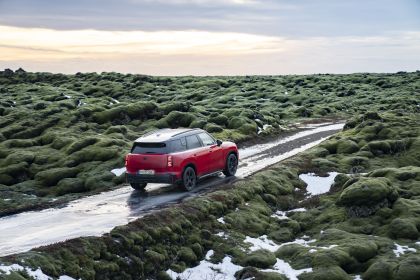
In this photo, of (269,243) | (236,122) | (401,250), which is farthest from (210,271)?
(236,122)

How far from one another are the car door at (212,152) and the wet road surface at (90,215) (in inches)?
35.1

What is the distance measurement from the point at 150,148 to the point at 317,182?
10.4 m

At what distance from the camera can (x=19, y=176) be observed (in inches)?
1385

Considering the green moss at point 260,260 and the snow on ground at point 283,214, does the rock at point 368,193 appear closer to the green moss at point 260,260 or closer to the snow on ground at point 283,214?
the snow on ground at point 283,214

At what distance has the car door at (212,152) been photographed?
25734 mm

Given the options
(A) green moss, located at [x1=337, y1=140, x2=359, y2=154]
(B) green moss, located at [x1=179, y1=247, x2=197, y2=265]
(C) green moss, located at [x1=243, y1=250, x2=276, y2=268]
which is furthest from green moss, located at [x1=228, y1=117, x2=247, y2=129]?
(B) green moss, located at [x1=179, y1=247, x2=197, y2=265]

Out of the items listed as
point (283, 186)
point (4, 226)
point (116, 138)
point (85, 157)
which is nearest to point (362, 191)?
point (283, 186)

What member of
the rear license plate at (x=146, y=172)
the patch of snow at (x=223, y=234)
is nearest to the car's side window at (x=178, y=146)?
the rear license plate at (x=146, y=172)

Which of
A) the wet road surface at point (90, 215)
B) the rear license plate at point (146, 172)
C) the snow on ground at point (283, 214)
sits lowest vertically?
the snow on ground at point (283, 214)

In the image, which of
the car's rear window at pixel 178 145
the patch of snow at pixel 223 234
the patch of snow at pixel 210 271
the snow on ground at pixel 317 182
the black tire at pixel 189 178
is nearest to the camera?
the patch of snow at pixel 210 271

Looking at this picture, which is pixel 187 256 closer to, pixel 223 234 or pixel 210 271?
pixel 210 271

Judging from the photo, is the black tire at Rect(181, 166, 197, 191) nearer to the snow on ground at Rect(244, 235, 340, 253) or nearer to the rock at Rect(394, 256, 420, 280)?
the snow on ground at Rect(244, 235, 340, 253)

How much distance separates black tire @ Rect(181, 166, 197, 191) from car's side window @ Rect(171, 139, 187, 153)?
3.22ft

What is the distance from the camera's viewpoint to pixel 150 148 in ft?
77.7
